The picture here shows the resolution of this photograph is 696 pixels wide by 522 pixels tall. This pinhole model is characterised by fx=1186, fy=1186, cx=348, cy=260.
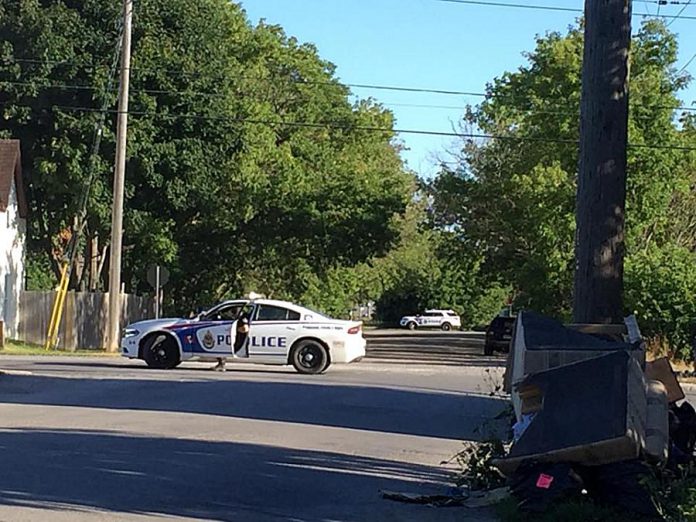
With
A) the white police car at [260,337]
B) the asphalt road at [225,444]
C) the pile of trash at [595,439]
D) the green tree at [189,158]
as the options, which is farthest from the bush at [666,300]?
the pile of trash at [595,439]

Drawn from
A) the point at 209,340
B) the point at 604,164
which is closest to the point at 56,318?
the point at 209,340

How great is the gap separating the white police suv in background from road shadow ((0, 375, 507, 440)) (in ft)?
211

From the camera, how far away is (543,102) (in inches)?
1769

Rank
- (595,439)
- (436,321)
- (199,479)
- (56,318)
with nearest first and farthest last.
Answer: (595,439) < (199,479) < (56,318) < (436,321)

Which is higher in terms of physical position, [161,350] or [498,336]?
[498,336]

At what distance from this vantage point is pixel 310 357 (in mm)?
26703

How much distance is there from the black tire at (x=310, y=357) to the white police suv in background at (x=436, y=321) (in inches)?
2412

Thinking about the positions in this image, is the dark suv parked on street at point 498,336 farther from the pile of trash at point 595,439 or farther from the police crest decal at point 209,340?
the pile of trash at point 595,439

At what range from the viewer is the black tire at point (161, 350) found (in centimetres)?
2677

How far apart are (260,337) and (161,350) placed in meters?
2.31

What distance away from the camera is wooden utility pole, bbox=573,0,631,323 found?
37.9 ft

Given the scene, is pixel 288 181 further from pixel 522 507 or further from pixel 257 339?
pixel 522 507

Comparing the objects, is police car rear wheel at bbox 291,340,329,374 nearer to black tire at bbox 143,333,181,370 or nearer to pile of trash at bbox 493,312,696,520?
black tire at bbox 143,333,181,370

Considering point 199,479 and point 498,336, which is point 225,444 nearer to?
point 199,479
